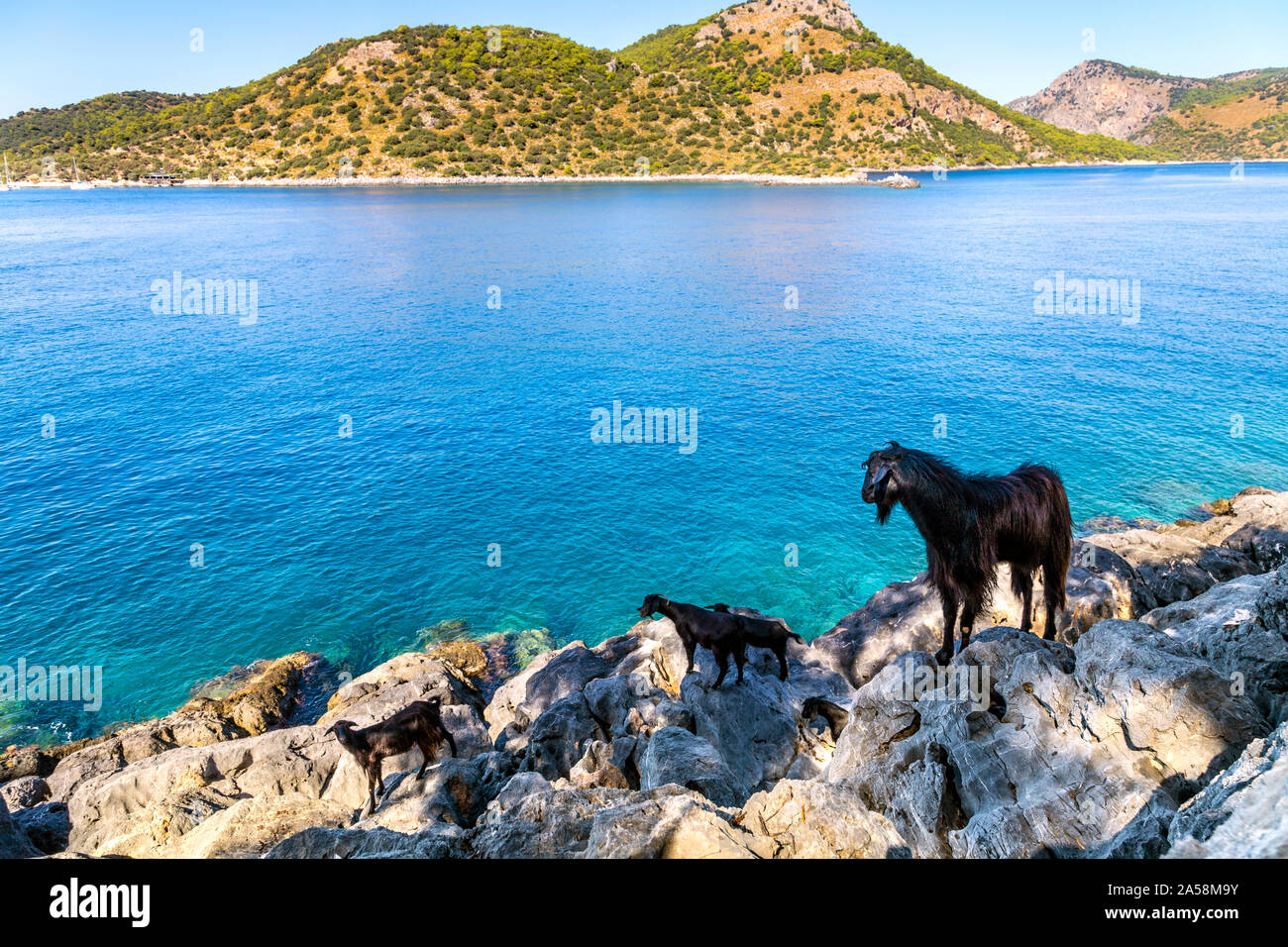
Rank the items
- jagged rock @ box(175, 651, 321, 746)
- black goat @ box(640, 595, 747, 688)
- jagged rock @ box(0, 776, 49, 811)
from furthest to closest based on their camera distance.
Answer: jagged rock @ box(175, 651, 321, 746), jagged rock @ box(0, 776, 49, 811), black goat @ box(640, 595, 747, 688)

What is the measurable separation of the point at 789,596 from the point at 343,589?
19.3 metres

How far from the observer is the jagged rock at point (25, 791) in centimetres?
1706

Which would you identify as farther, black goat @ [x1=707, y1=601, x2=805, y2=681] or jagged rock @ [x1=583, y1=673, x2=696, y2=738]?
black goat @ [x1=707, y1=601, x2=805, y2=681]

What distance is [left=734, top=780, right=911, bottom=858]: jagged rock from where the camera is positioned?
25.4ft

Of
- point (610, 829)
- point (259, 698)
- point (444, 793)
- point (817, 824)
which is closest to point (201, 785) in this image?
point (259, 698)

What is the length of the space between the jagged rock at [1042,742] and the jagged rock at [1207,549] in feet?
40.9

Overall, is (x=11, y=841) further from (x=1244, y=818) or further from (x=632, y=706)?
(x=1244, y=818)

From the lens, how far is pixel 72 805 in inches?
590

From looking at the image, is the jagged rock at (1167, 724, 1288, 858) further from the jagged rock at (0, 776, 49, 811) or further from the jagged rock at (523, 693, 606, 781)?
the jagged rock at (0, 776, 49, 811)

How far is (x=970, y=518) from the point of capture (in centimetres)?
1213

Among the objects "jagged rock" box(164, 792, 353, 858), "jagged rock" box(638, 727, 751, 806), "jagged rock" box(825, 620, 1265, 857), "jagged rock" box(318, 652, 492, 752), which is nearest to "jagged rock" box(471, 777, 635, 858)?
"jagged rock" box(638, 727, 751, 806)

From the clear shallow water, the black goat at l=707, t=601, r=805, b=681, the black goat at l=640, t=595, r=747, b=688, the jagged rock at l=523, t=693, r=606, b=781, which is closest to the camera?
the jagged rock at l=523, t=693, r=606, b=781

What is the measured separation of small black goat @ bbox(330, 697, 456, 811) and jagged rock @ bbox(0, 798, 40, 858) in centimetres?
525
